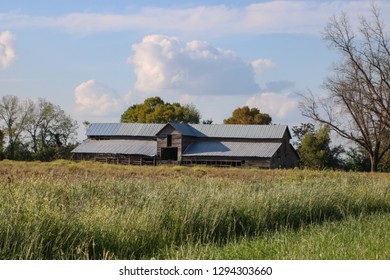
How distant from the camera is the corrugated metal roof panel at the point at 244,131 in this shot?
63.0m

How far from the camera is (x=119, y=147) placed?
6606 centimetres

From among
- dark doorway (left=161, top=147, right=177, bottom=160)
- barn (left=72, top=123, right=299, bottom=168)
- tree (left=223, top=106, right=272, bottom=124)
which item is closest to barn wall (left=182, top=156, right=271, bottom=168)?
barn (left=72, top=123, right=299, bottom=168)

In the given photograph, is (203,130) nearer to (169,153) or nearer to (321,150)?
(169,153)

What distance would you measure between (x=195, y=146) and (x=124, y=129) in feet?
28.5

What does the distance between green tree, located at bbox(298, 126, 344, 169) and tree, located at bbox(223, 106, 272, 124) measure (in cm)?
1334

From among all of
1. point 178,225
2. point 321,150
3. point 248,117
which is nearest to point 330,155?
point 321,150

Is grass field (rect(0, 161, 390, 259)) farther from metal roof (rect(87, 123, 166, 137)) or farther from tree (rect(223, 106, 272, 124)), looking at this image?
tree (rect(223, 106, 272, 124))

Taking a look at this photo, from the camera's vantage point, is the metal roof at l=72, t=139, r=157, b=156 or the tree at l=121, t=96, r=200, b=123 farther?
the tree at l=121, t=96, r=200, b=123

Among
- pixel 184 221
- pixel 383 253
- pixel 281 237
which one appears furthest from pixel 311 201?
pixel 383 253

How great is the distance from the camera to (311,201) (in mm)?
17000

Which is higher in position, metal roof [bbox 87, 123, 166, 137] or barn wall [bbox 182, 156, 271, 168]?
metal roof [bbox 87, 123, 166, 137]

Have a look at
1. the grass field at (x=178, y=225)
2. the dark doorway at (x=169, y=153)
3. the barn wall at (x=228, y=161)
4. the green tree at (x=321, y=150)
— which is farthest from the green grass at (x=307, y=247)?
the dark doorway at (x=169, y=153)

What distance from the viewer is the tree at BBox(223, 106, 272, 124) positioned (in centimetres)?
7681

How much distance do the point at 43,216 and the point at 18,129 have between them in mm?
62308
